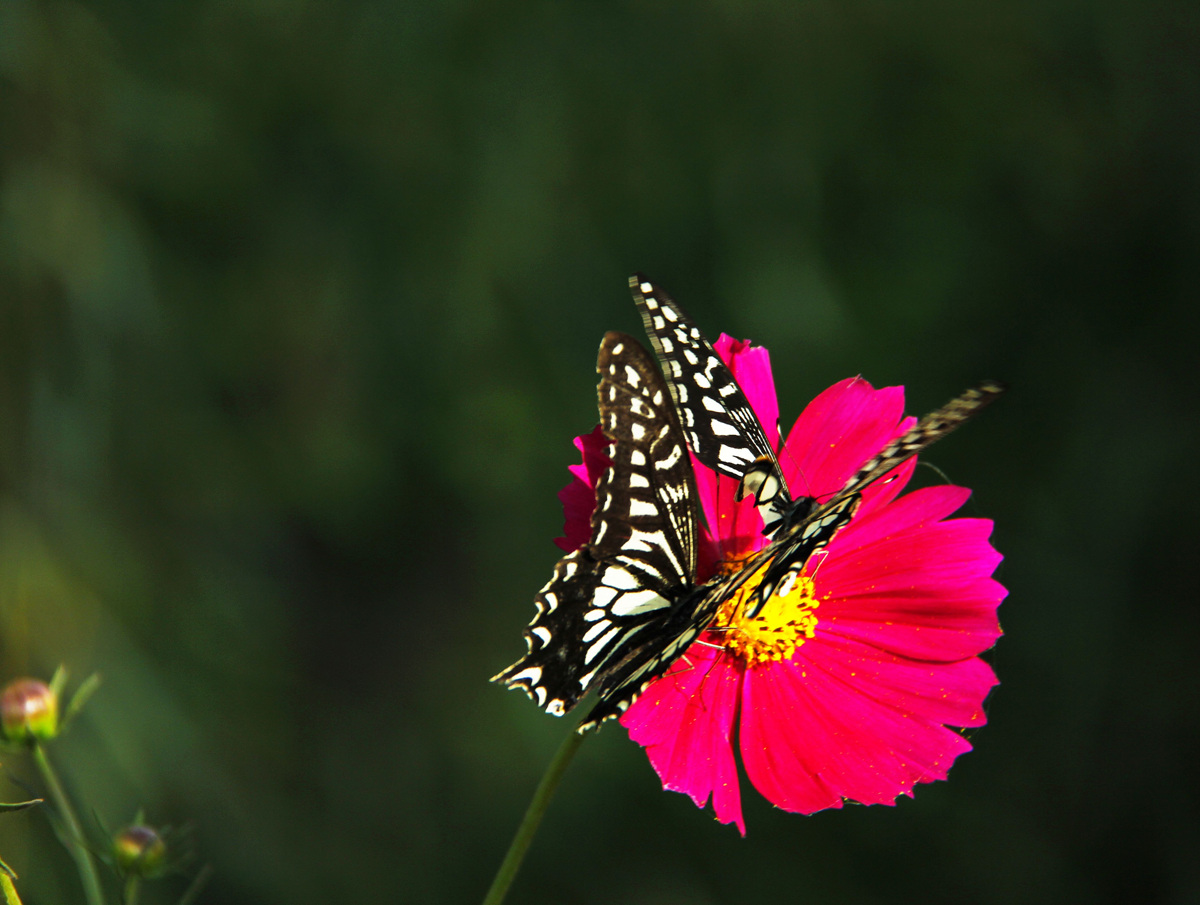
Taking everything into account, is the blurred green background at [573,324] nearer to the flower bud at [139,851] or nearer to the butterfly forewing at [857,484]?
the flower bud at [139,851]

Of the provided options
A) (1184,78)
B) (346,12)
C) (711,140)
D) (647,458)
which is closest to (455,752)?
(711,140)

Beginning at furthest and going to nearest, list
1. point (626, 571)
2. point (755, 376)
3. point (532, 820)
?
→ 1. point (755, 376)
2. point (626, 571)
3. point (532, 820)

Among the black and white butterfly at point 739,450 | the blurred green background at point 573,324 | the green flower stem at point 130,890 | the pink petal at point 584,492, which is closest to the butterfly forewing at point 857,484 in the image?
the black and white butterfly at point 739,450

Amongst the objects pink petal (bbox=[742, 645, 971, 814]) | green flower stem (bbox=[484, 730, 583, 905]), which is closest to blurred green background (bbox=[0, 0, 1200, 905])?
pink petal (bbox=[742, 645, 971, 814])

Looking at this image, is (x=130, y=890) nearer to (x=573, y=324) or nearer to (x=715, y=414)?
(x=715, y=414)

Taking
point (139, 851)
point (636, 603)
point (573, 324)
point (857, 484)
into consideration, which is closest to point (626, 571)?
point (636, 603)
